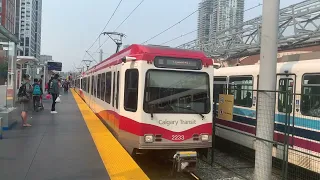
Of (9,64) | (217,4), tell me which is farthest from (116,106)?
(217,4)

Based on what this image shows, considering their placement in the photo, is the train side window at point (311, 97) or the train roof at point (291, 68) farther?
the train roof at point (291, 68)

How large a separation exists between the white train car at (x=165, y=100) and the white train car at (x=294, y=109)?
1.20 meters

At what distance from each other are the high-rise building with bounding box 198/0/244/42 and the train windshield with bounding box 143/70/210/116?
36.9 feet

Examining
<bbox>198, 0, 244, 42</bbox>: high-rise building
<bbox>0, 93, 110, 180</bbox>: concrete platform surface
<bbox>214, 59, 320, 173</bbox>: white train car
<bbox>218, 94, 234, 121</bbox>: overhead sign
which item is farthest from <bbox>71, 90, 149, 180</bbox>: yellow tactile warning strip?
<bbox>198, 0, 244, 42</bbox>: high-rise building

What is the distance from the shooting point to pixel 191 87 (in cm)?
750

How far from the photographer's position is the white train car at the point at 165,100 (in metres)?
7.14

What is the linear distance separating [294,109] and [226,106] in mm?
1694

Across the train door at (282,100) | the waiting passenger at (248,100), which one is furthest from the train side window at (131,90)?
the waiting passenger at (248,100)

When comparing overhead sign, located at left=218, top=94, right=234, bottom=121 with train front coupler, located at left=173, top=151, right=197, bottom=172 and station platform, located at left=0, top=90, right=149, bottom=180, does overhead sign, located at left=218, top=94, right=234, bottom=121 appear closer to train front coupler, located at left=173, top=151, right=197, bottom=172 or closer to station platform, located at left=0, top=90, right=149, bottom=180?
train front coupler, located at left=173, top=151, right=197, bottom=172

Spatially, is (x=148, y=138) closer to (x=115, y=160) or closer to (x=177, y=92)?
(x=115, y=160)

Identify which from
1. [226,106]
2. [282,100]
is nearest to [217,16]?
[226,106]

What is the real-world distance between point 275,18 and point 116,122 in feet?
14.3

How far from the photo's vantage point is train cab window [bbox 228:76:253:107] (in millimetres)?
9633

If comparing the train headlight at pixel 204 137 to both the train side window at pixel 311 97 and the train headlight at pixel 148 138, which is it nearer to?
the train headlight at pixel 148 138
